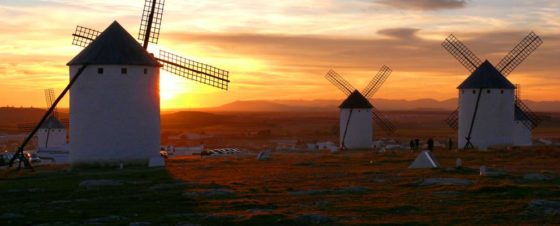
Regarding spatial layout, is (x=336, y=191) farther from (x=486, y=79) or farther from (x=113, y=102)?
(x=486, y=79)

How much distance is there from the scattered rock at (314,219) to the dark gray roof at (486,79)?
42874mm

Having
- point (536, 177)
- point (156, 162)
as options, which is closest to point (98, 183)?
point (156, 162)

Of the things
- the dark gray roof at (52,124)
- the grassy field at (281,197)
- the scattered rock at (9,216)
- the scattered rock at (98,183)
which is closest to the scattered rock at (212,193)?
the grassy field at (281,197)

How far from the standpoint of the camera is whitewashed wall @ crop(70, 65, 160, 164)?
133 ft

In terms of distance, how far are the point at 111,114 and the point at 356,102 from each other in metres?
35.6

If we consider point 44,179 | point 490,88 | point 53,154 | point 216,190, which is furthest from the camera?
point 53,154

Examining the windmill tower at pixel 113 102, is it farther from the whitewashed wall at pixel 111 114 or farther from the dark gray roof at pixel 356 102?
the dark gray roof at pixel 356 102

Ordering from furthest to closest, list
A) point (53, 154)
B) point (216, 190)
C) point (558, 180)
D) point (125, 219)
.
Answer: point (53, 154) → point (558, 180) → point (216, 190) → point (125, 219)

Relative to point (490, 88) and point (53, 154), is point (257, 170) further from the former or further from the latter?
point (53, 154)

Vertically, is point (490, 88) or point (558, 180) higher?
point (490, 88)

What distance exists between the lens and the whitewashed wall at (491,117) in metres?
60.2

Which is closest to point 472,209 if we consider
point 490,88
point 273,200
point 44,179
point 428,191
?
point 428,191

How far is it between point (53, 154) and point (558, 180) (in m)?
49.1

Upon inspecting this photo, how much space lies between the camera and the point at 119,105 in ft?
133
